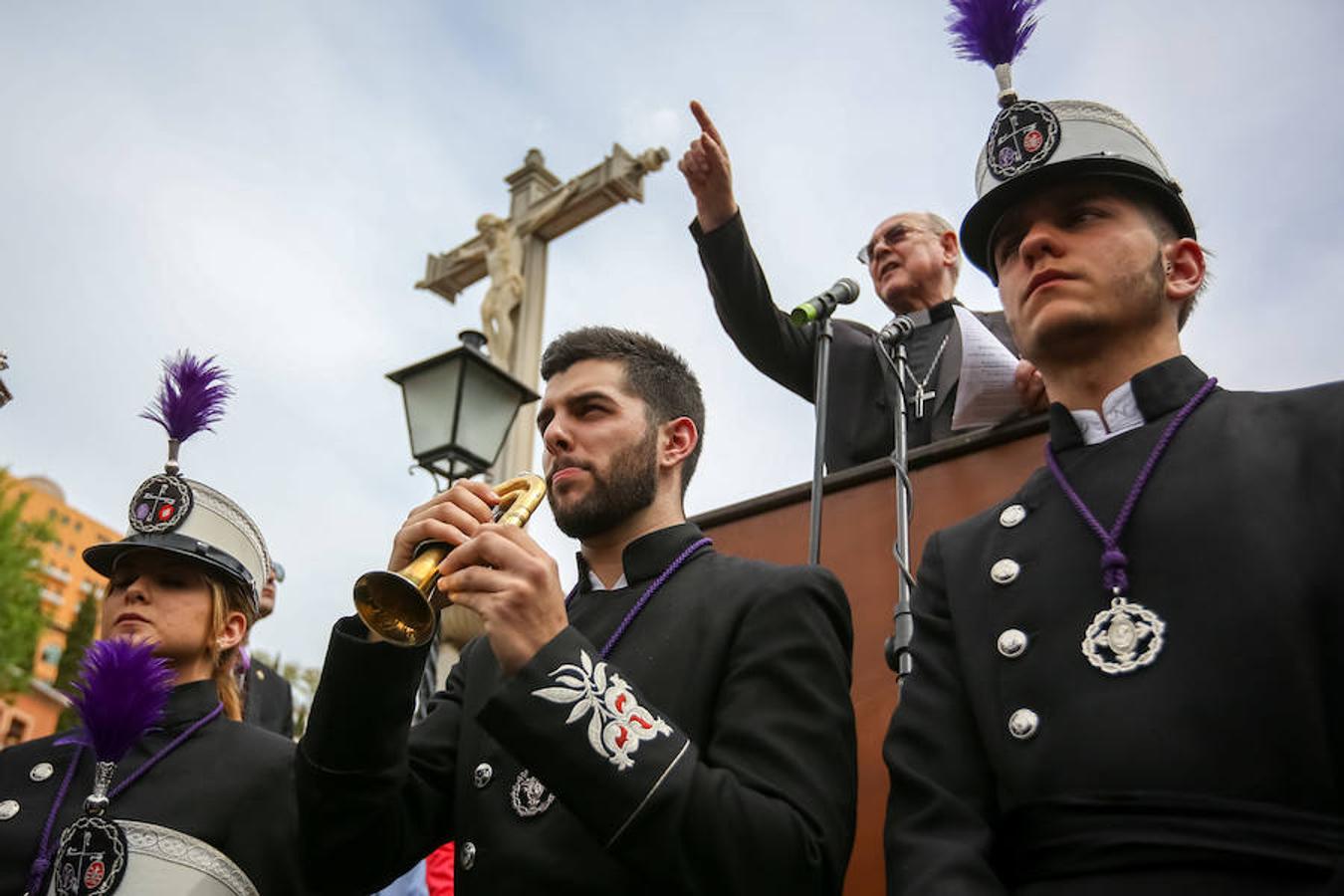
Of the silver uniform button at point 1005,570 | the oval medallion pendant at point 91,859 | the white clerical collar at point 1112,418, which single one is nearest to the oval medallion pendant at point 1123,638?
the silver uniform button at point 1005,570

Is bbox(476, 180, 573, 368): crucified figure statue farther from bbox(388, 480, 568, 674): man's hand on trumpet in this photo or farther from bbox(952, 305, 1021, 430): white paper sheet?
bbox(388, 480, 568, 674): man's hand on trumpet

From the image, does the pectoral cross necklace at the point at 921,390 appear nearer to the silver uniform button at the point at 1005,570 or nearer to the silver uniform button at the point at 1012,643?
the silver uniform button at the point at 1005,570

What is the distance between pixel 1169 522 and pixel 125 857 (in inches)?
109

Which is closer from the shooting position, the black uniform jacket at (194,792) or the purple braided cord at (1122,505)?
the purple braided cord at (1122,505)

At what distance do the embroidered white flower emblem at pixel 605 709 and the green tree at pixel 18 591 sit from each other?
117 feet

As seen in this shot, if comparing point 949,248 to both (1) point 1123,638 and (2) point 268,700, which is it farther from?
(2) point 268,700

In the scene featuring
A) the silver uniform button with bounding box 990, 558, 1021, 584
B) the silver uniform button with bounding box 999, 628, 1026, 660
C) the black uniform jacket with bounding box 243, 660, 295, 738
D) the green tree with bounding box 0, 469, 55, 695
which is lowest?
the silver uniform button with bounding box 999, 628, 1026, 660

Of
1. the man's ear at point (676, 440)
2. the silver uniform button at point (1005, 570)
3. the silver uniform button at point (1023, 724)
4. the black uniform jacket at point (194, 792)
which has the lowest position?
the silver uniform button at point (1023, 724)

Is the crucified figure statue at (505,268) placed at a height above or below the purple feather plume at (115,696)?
above

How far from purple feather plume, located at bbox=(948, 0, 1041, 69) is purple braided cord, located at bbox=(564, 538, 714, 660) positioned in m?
1.45

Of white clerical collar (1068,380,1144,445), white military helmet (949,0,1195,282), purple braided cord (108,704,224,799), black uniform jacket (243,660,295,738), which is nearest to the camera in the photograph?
white clerical collar (1068,380,1144,445)

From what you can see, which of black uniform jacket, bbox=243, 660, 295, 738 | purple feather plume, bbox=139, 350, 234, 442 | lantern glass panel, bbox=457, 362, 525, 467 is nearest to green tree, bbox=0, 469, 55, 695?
lantern glass panel, bbox=457, 362, 525, 467

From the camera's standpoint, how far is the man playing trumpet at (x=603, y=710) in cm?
250

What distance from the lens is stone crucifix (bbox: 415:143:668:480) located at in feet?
42.6
